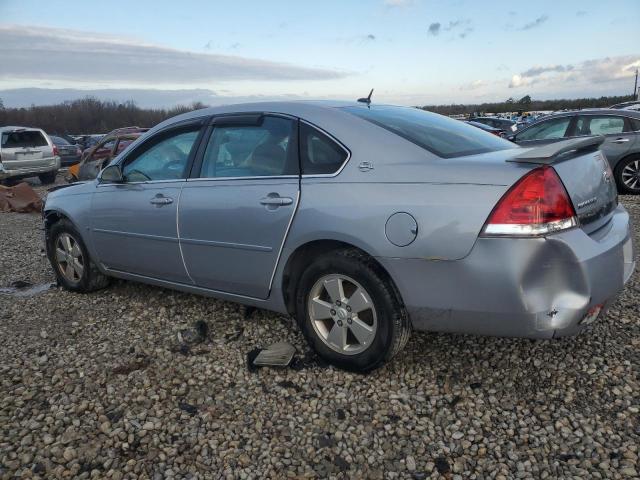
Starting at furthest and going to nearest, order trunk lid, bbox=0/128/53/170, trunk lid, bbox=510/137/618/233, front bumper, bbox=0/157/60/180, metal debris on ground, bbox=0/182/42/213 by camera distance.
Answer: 1. trunk lid, bbox=0/128/53/170
2. front bumper, bbox=0/157/60/180
3. metal debris on ground, bbox=0/182/42/213
4. trunk lid, bbox=510/137/618/233

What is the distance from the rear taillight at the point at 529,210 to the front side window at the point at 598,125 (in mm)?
7591

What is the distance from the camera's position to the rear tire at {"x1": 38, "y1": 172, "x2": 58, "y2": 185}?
15.5 m

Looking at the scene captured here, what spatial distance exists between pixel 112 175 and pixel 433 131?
252 centimetres

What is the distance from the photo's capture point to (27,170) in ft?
48.0

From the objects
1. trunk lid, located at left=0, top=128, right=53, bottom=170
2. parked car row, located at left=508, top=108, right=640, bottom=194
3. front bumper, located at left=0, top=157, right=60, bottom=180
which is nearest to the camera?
parked car row, located at left=508, top=108, right=640, bottom=194

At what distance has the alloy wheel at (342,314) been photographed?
9.46 ft

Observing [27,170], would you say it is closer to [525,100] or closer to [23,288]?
[23,288]

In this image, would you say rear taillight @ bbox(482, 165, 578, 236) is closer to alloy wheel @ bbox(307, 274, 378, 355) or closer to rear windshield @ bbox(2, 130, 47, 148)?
alloy wheel @ bbox(307, 274, 378, 355)

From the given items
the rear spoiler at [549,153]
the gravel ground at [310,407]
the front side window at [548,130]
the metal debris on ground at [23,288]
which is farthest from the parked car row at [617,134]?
the metal debris on ground at [23,288]

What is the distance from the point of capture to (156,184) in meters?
3.88

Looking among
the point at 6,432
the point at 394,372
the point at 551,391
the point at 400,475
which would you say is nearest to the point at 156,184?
the point at 6,432

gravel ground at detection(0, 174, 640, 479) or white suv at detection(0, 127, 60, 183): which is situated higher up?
white suv at detection(0, 127, 60, 183)

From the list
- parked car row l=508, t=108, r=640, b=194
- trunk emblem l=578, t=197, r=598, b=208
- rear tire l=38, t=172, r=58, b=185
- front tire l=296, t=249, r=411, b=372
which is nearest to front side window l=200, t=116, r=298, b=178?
front tire l=296, t=249, r=411, b=372

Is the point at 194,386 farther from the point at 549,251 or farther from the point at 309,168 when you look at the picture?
the point at 549,251
